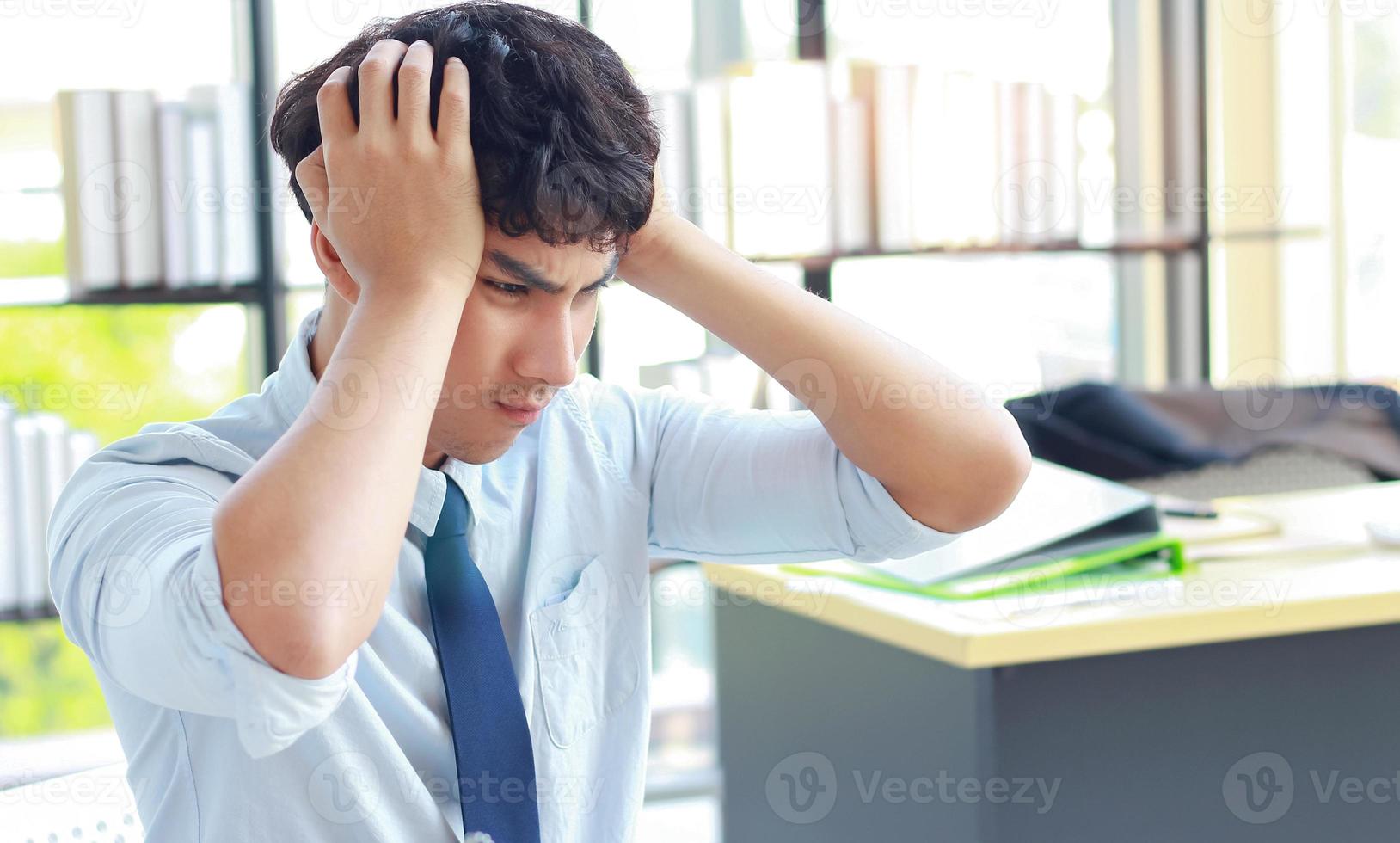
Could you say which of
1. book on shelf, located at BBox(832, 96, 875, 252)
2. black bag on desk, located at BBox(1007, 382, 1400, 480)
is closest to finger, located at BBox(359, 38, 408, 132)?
black bag on desk, located at BBox(1007, 382, 1400, 480)

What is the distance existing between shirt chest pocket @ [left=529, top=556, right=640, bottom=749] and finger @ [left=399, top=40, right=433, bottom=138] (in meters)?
0.44

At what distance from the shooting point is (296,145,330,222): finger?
37.6 inches

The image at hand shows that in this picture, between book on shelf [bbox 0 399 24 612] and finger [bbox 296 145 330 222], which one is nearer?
finger [bbox 296 145 330 222]

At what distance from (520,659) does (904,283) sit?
2.01 m

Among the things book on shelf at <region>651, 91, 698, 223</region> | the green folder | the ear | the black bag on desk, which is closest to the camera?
the ear

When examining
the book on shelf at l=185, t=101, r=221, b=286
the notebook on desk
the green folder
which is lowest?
the green folder

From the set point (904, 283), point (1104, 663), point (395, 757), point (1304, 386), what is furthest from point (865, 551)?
point (904, 283)

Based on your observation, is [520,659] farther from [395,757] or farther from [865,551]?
[865,551]

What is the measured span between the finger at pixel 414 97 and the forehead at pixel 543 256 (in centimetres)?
9

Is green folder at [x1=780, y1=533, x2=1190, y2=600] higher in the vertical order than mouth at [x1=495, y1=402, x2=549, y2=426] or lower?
lower

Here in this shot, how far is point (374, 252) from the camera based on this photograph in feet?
3.01

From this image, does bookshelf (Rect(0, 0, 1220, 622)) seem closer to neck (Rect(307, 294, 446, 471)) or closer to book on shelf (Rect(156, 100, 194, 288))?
book on shelf (Rect(156, 100, 194, 288))

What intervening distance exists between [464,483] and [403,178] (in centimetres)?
31

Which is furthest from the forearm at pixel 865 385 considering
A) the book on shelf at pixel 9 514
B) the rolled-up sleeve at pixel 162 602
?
the book on shelf at pixel 9 514
